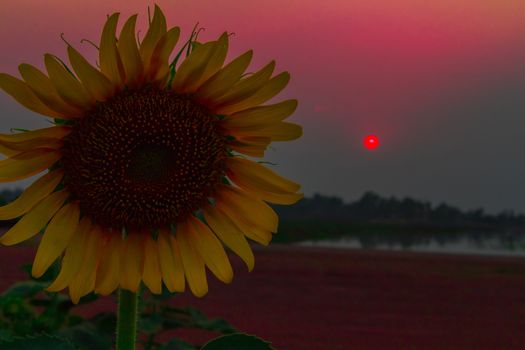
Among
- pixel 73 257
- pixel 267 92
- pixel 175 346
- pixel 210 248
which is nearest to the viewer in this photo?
pixel 267 92

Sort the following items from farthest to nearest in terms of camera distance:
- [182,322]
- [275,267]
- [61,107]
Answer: [275,267] < [182,322] < [61,107]

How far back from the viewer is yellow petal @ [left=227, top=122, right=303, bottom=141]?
64.4 inches

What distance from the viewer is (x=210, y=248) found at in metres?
1.86

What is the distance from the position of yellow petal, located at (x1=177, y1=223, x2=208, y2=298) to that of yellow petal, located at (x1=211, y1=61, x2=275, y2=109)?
35cm

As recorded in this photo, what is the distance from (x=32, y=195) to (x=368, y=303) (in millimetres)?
9577

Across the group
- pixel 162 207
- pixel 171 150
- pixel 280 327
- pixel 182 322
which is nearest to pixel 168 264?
pixel 162 207

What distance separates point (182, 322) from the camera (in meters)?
3.03

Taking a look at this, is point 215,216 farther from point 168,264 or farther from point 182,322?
point 182,322

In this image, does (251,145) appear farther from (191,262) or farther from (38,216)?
(38,216)

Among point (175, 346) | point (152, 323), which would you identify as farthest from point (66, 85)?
point (152, 323)

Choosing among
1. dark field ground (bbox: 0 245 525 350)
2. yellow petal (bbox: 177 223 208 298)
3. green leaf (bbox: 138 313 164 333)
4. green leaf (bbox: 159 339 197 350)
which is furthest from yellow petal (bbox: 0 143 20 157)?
dark field ground (bbox: 0 245 525 350)

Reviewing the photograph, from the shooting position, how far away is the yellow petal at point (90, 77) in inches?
62.4

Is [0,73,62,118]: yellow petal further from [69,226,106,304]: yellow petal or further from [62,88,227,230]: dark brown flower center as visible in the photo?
[69,226,106,304]: yellow petal

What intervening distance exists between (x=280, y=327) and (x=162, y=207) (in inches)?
280
